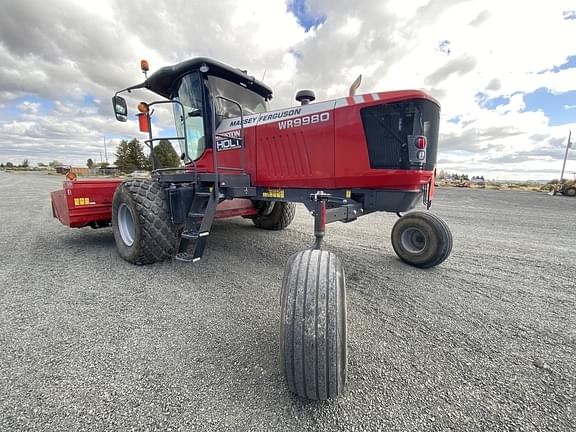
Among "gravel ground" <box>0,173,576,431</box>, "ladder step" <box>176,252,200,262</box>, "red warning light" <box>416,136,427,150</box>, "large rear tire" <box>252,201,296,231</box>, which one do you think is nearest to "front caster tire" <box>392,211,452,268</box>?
"gravel ground" <box>0,173,576,431</box>

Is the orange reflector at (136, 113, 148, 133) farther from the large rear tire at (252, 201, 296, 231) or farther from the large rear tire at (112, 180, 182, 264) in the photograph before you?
the large rear tire at (252, 201, 296, 231)

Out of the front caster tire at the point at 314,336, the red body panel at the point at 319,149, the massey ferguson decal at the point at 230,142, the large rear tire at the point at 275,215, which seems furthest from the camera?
the large rear tire at the point at 275,215

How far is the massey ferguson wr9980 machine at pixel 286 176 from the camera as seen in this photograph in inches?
102

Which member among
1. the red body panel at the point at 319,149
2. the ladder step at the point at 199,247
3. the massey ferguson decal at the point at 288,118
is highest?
the massey ferguson decal at the point at 288,118

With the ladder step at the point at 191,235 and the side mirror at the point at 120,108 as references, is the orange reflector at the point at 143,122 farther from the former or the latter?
the ladder step at the point at 191,235

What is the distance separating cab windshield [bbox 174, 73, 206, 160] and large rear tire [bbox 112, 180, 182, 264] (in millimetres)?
776

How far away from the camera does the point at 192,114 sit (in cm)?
386

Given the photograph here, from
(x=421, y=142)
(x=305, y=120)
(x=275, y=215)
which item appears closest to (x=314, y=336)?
(x=421, y=142)

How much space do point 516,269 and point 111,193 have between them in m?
6.22

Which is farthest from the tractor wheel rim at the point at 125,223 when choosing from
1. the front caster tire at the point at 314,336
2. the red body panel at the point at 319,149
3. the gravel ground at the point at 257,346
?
the front caster tire at the point at 314,336

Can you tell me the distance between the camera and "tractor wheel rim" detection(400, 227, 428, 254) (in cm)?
379

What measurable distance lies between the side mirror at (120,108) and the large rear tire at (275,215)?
2.76 metres

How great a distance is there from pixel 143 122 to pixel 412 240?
4.22 metres

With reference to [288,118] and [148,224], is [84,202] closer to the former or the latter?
[148,224]
